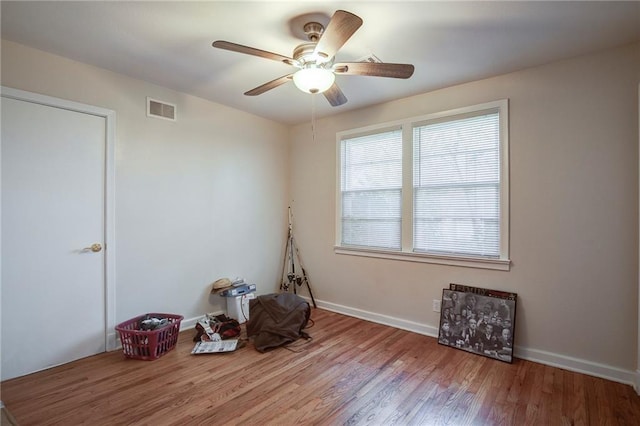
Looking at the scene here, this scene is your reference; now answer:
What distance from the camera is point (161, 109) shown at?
129 inches

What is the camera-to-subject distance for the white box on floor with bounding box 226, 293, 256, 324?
3.67 meters

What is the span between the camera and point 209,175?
3.70 m

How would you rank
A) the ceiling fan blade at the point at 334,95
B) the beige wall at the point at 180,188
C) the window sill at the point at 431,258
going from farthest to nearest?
1. the window sill at the point at 431,258
2. the beige wall at the point at 180,188
3. the ceiling fan blade at the point at 334,95

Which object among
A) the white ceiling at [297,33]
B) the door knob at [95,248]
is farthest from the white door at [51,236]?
the white ceiling at [297,33]

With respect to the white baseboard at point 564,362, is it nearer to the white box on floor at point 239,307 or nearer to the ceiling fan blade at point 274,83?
the white box on floor at point 239,307

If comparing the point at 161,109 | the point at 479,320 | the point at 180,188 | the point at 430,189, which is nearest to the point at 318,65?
the point at 430,189

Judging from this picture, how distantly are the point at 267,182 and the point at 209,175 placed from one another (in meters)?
0.89

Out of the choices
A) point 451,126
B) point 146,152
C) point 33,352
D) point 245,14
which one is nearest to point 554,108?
point 451,126

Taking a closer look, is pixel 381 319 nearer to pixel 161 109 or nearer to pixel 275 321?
pixel 275 321

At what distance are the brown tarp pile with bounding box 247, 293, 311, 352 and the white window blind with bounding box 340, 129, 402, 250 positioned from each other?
121 centimetres

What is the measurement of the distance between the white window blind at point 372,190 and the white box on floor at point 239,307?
142 cm

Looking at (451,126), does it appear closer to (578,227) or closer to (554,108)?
(554,108)

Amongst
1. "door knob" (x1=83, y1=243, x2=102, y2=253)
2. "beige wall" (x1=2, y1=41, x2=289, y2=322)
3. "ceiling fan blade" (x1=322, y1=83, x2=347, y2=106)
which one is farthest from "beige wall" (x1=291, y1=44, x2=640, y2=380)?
"door knob" (x1=83, y1=243, x2=102, y2=253)

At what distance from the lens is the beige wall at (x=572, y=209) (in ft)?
7.88
